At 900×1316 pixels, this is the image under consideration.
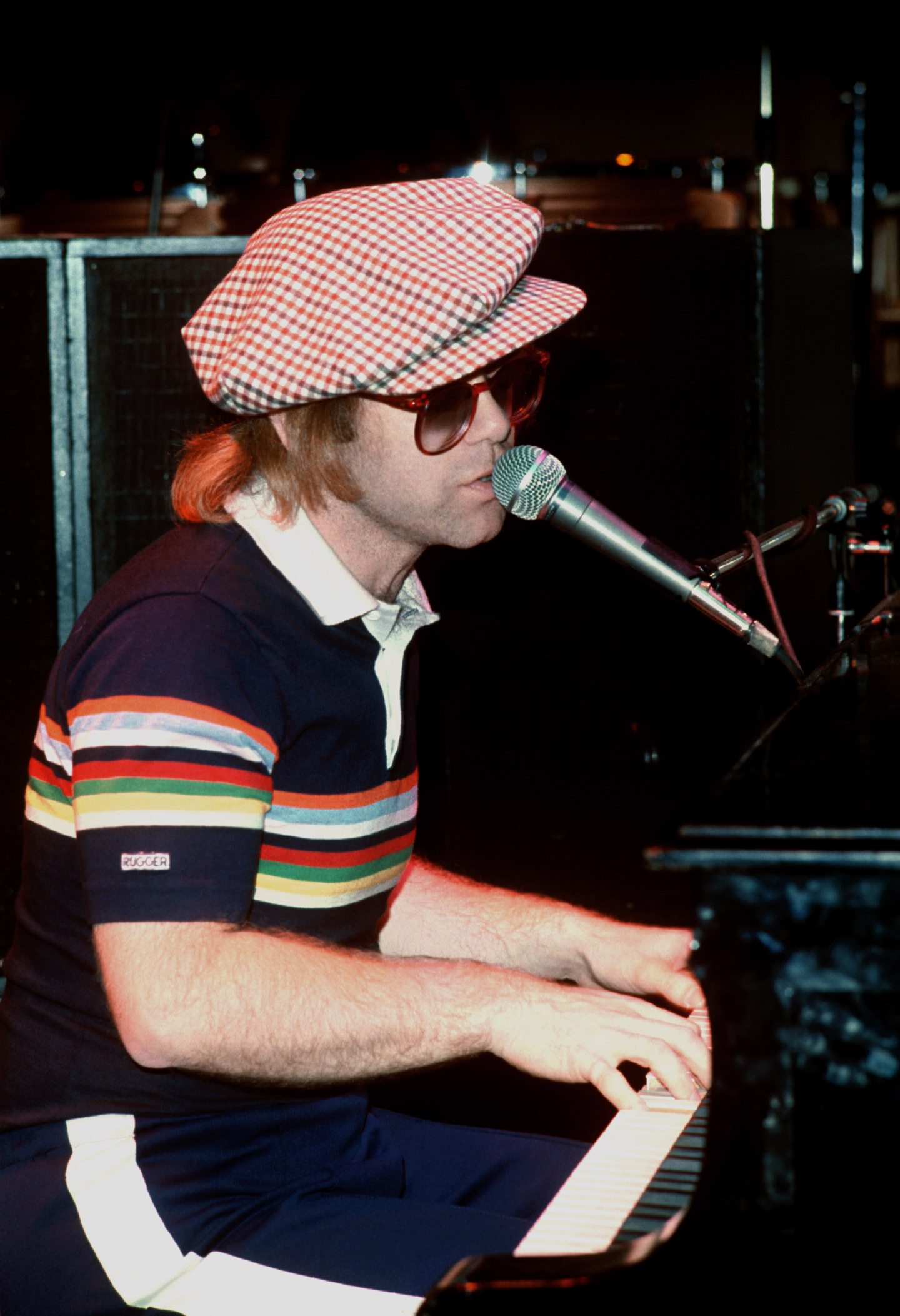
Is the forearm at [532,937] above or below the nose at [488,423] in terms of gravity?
below

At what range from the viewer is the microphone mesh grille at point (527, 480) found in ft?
4.65

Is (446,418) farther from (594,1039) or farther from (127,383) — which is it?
(127,383)

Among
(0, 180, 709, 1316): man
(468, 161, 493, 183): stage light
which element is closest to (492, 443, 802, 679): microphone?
(0, 180, 709, 1316): man

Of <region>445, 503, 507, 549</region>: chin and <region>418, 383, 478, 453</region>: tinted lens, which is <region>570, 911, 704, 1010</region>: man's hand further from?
<region>418, 383, 478, 453</region>: tinted lens

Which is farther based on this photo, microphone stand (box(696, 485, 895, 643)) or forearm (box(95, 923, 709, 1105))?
microphone stand (box(696, 485, 895, 643))

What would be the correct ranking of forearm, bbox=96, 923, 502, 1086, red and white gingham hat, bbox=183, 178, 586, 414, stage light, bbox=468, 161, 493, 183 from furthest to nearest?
stage light, bbox=468, 161, 493, 183 < red and white gingham hat, bbox=183, 178, 586, 414 < forearm, bbox=96, 923, 502, 1086

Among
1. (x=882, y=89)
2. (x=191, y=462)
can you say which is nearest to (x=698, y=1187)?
(x=191, y=462)

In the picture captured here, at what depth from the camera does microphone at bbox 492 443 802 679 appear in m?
1.40

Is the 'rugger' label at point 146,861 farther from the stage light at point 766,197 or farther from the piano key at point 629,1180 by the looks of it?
the stage light at point 766,197

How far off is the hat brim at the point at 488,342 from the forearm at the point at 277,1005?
1.77ft

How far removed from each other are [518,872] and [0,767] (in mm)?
1028

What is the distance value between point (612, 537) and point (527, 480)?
107 millimetres

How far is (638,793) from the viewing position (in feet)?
9.39

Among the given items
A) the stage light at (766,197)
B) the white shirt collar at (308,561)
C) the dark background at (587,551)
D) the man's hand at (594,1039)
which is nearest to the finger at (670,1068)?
the man's hand at (594,1039)
